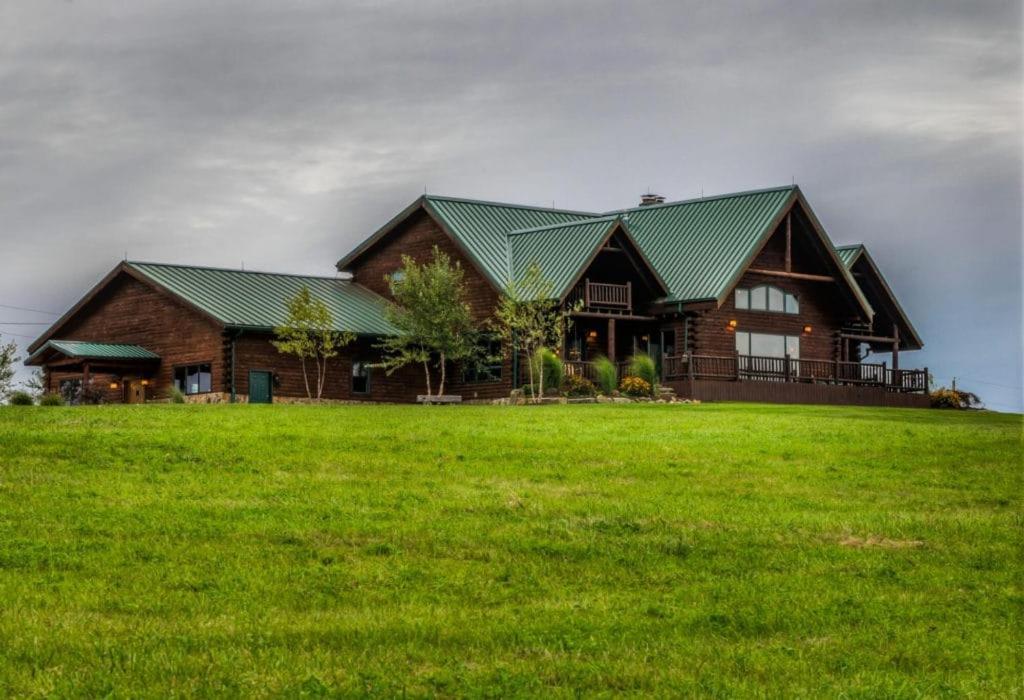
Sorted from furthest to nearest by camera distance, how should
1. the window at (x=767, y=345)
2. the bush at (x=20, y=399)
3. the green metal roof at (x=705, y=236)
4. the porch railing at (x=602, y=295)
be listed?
the window at (x=767, y=345), the green metal roof at (x=705, y=236), the porch railing at (x=602, y=295), the bush at (x=20, y=399)

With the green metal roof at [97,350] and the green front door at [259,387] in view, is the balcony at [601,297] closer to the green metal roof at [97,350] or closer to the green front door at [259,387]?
the green front door at [259,387]

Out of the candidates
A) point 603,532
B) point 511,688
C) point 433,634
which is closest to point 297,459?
point 603,532

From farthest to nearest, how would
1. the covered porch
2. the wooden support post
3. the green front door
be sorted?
the wooden support post, the covered porch, the green front door

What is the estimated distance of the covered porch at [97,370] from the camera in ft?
177

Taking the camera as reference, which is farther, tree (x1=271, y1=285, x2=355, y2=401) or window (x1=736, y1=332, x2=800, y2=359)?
window (x1=736, y1=332, x2=800, y2=359)

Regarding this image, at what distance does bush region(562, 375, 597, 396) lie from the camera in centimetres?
4997

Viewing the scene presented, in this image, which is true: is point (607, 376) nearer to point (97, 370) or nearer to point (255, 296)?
point (255, 296)

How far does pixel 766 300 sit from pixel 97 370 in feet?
86.2

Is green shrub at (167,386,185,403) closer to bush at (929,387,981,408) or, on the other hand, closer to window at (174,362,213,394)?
window at (174,362,213,394)

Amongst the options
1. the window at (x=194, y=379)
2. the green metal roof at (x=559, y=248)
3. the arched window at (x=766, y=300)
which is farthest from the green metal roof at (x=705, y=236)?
the window at (x=194, y=379)

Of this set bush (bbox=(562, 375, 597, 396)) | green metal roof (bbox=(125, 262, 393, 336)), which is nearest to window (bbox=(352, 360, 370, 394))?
green metal roof (bbox=(125, 262, 393, 336))

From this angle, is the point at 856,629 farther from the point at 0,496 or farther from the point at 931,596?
the point at 0,496

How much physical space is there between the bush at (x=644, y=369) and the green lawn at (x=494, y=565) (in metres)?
21.8

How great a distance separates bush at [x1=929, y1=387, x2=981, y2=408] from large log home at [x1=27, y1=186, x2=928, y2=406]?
1.08 m
